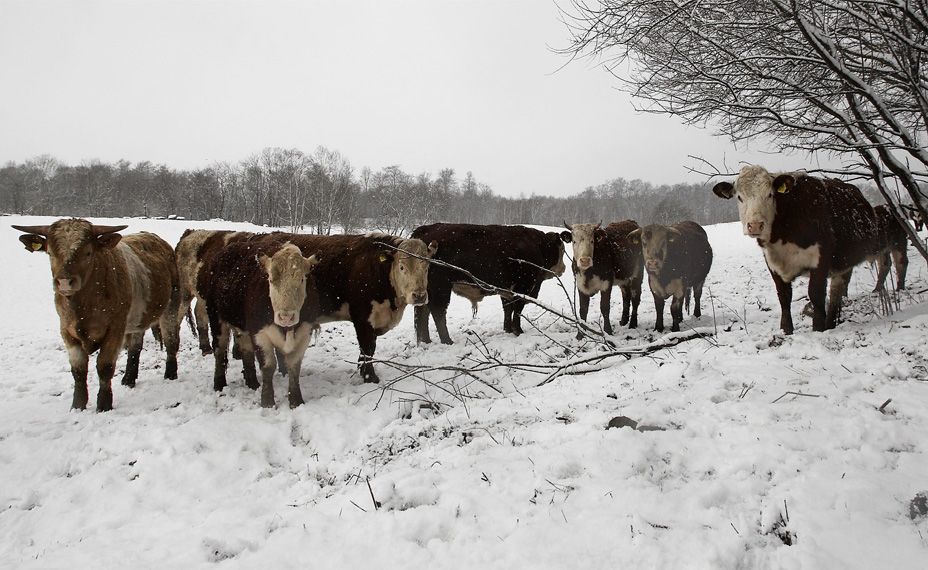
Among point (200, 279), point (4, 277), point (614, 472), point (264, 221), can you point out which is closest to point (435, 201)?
point (264, 221)

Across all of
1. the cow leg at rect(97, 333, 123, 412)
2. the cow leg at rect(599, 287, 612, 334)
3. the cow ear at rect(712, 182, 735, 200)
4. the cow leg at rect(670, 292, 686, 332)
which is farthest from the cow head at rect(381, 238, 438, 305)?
the cow leg at rect(670, 292, 686, 332)

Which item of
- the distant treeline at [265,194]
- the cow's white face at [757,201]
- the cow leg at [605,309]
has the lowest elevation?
the cow leg at [605,309]

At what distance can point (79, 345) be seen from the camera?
18.2ft

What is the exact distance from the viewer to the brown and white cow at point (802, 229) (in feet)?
17.7

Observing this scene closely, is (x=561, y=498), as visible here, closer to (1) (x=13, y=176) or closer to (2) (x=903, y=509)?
(2) (x=903, y=509)

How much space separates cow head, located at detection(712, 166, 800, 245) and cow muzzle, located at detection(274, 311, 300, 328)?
5.23 m

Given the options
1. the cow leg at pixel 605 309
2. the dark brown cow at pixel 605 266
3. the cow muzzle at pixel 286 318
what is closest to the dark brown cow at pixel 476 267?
the dark brown cow at pixel 605 266

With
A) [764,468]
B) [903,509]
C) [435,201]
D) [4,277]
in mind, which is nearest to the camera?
[903,509]

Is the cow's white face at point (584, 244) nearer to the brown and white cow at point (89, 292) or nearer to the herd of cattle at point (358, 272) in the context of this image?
the herd of cattle at point (358, 272)

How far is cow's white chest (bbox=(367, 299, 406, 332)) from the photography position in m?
6.98

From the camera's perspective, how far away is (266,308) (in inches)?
228

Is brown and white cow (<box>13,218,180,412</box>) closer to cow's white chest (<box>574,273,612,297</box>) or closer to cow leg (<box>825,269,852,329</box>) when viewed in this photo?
cow's white chest (<box>574,273,612,297</box>)

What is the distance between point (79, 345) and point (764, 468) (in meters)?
6.82

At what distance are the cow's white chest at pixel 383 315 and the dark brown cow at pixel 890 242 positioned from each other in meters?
6.53
